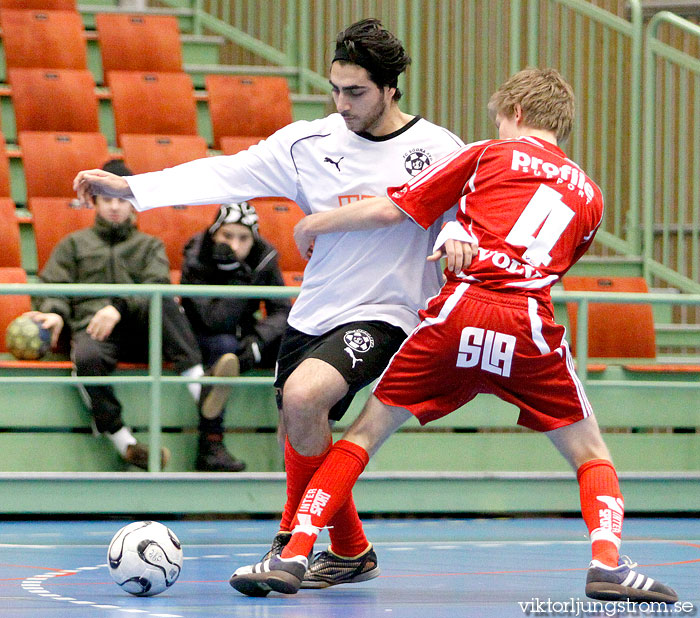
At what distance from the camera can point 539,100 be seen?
400 centimetres

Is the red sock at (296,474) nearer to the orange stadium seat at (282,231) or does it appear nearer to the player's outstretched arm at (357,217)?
the player's outstretched arm at (357,217)

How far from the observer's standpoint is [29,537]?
5.80 meters

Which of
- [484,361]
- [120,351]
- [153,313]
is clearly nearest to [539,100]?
[484,361]

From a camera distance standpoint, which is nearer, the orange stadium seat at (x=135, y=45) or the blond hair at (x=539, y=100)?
the blond hair at (x=539, y=100)

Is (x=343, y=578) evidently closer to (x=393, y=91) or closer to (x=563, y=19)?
(x=393, y=91)

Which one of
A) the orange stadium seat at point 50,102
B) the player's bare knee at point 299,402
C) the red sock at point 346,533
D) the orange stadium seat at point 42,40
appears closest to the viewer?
the player's bare knee at point 299,402

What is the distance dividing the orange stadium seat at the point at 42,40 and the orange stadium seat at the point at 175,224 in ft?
6.71

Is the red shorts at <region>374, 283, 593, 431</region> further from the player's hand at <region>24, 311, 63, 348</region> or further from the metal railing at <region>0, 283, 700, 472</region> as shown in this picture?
the player's hand at <region>24, 311, 63, 348</region>

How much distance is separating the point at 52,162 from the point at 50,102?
75cm

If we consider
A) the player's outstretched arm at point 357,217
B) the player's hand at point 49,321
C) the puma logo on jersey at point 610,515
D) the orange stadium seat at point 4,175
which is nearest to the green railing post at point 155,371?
the player's hand at point 49,321

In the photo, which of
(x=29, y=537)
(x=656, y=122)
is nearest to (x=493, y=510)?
(x=29, y=537)

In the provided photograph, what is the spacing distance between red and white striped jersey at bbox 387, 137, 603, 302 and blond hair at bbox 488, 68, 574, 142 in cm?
8

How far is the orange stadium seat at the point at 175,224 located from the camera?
25.5ft

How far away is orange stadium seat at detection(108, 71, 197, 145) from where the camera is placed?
8953 mm
